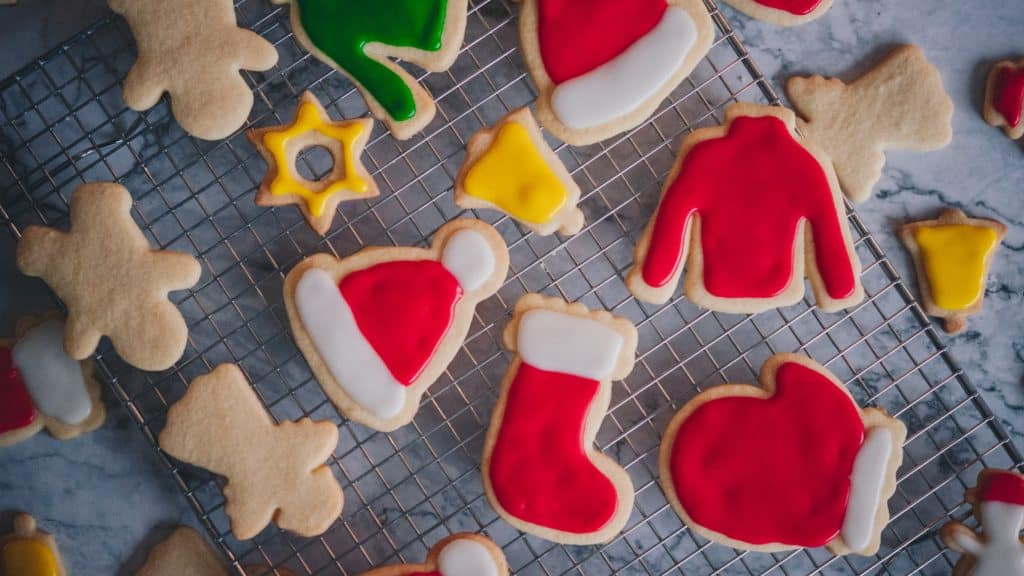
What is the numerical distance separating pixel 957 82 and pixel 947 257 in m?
0.36

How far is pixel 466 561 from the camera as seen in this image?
1.62m

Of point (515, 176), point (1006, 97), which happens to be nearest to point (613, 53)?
point (515, 176)

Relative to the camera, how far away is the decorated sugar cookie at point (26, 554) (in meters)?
1.74

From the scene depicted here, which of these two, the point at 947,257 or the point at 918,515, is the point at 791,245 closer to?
the point at 947,257

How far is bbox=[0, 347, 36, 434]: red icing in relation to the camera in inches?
67.3

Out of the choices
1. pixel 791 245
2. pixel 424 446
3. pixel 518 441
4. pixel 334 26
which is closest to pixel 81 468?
pixel 424 446

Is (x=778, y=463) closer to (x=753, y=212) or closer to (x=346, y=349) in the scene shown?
(x=753, y=212)

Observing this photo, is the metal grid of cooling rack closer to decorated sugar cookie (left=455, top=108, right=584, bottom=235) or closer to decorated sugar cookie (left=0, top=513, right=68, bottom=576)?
decorated sugar cookie (left=455, top=108, right=584, bottom=235)

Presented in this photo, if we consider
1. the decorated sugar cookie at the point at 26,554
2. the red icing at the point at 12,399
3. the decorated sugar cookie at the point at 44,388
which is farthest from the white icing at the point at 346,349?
the decorated sugar cookie at the point at 26,554

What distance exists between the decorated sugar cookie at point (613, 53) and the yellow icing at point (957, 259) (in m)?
0.61

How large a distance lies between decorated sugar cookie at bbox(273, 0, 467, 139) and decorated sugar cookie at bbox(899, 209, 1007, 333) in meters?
0.99

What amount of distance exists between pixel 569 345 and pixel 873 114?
0.74 metres

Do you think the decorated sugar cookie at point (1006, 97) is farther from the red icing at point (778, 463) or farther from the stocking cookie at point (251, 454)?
the stocking cookie at point (251, 454)

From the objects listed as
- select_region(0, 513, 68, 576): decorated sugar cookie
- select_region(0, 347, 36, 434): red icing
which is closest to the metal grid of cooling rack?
select_region(0, 347, 36, 434): red icing
